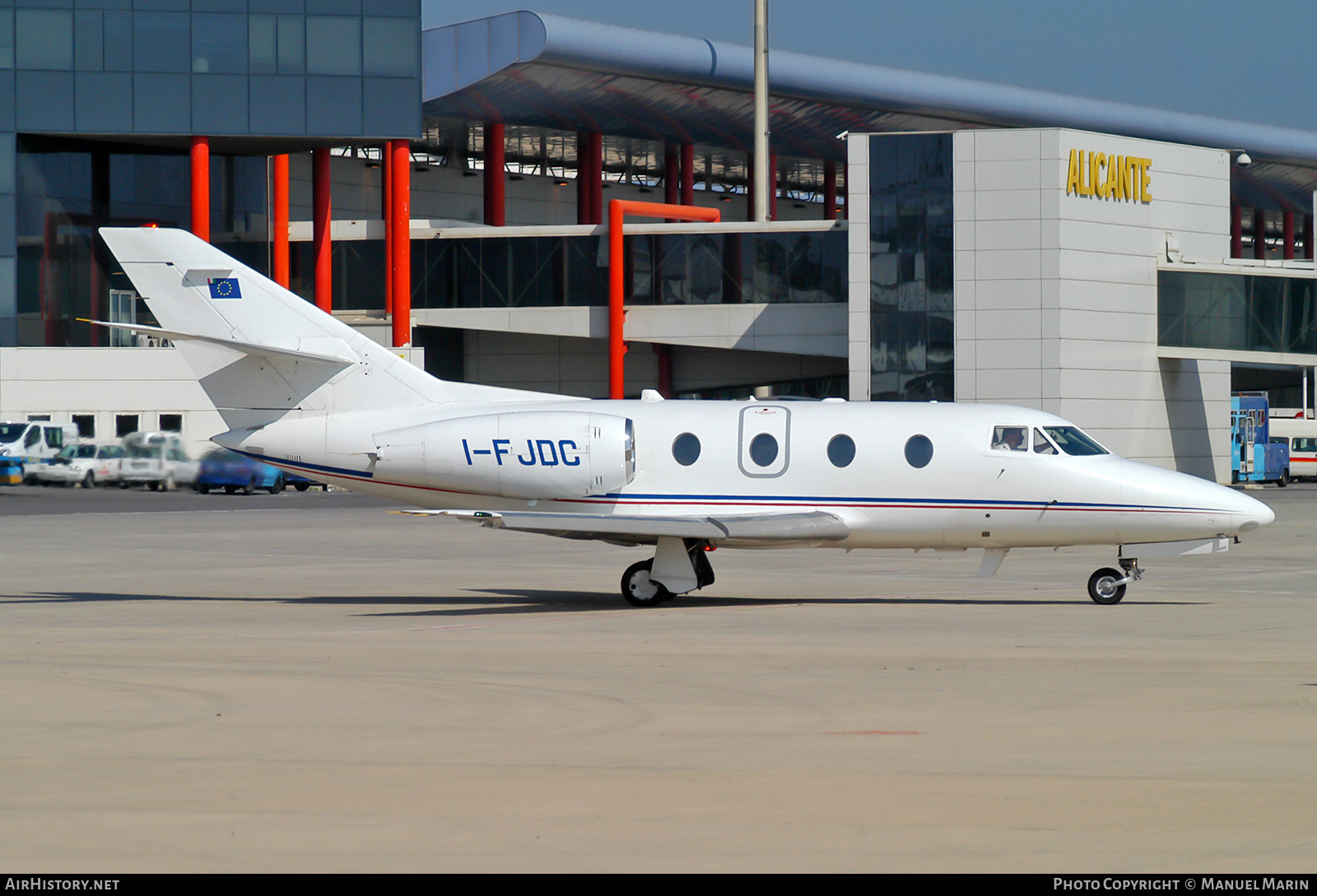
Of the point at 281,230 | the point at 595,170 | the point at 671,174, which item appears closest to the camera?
the point at 281,230

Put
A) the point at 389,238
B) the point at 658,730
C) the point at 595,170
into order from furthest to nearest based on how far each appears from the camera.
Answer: the point at 595,170, the point at 389,238, the point at 658,730

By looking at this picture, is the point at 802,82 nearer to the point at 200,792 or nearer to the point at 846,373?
the point at 846,373

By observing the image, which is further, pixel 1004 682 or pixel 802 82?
pixel 802 82

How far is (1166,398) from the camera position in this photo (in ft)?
197

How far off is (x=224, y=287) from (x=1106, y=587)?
12190mm

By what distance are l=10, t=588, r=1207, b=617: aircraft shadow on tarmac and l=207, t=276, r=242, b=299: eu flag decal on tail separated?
13.4 ft

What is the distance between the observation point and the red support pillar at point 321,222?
6675cm

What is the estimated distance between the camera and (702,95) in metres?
74.2

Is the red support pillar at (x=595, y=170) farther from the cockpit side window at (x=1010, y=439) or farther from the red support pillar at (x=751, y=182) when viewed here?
the cockpit side window at (x=1010, y=439)


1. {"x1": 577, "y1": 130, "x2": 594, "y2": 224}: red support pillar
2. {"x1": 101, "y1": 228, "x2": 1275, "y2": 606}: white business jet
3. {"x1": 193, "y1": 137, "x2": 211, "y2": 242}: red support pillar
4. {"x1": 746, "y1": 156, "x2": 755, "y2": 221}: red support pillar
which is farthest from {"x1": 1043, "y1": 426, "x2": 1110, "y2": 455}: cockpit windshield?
{"x1": 746, "y1": 156, "x2": 755, "y2": 221}: red support pillar

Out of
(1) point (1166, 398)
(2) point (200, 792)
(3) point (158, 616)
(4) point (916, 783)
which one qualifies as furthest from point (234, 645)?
(1) point (1166, 398)

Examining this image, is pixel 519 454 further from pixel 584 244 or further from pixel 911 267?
pixel 584 244

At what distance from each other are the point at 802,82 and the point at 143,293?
55770 mm

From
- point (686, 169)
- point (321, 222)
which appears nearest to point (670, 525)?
point (321, 222)
